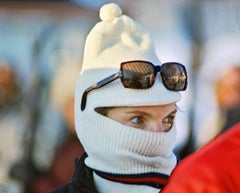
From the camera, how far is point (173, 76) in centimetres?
266

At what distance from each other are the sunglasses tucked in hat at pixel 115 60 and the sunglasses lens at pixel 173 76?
0.04 feet

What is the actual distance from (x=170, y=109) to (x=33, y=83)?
8.14 feet

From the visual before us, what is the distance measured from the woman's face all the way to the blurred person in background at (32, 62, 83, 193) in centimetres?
188

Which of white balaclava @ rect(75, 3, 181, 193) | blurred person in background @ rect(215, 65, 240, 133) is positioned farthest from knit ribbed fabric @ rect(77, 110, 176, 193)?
blurred person in background @ rect(215, 65, 240, 133)

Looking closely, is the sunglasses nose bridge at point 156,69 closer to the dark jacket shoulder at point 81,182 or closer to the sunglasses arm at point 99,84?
the sunglasses arm at point 99,84

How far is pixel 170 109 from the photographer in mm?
2609

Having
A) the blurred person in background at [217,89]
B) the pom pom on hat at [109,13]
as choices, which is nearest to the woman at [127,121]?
the pom pom on hat at [109,13]

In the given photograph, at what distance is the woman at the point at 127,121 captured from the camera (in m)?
2.58

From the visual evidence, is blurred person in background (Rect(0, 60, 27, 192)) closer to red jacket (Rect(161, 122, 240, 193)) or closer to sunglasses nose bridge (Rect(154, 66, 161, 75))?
sunglasses nose bridge (Rect(154, 66, 161, 75))

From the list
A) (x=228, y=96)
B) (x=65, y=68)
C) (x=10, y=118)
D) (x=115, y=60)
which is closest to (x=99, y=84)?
(x=115, y=60)

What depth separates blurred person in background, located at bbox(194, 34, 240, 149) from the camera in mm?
4633

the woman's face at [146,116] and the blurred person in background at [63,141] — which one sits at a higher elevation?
the woman's face at [146,116]

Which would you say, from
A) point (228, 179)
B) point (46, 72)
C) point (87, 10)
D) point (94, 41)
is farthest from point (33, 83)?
point (228, 179)

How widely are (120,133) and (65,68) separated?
2418 mm
